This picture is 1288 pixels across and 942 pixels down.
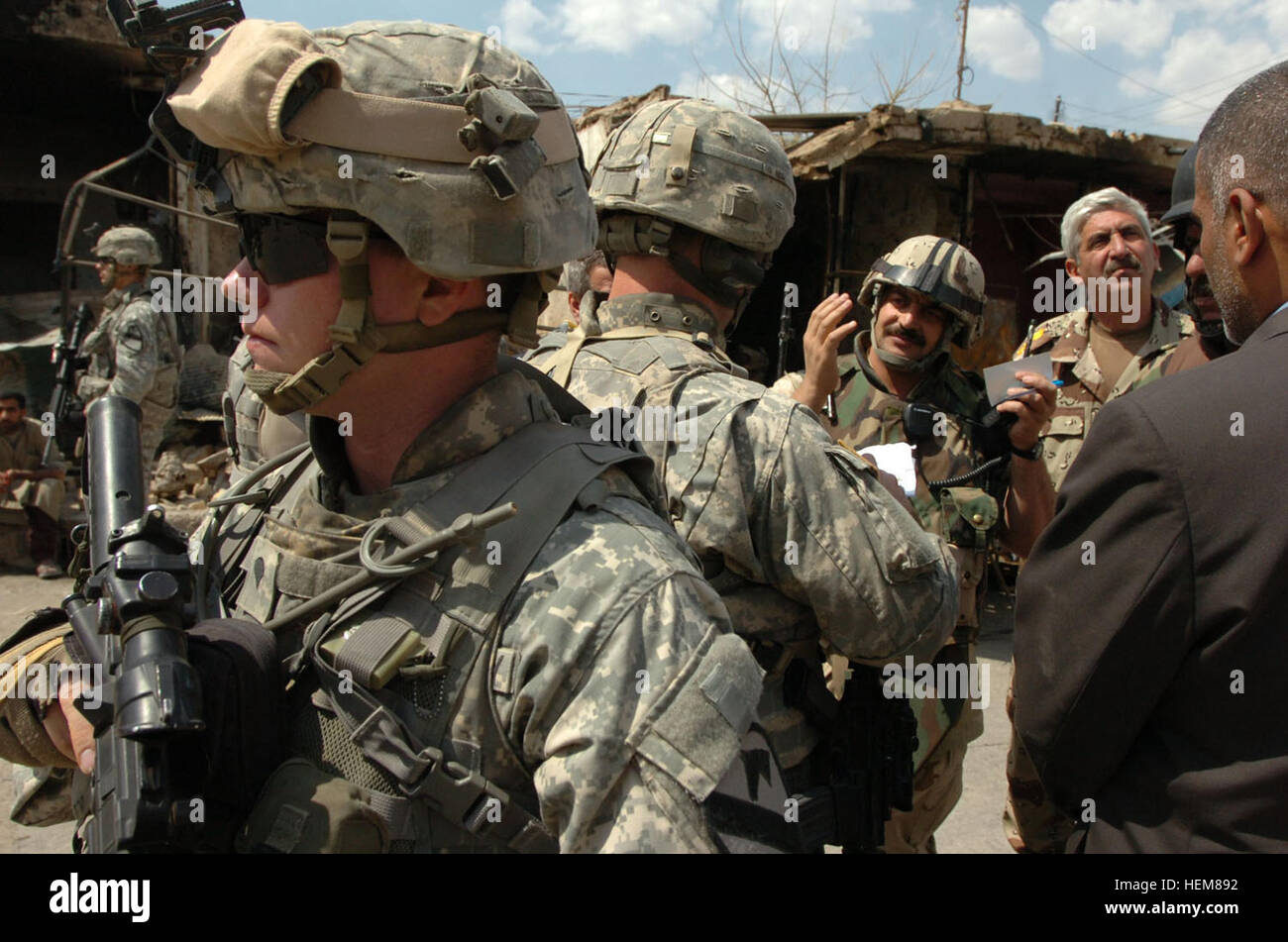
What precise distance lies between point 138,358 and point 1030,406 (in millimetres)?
7264

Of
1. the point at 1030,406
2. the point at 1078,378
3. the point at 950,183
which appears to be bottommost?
the point at 1030,406

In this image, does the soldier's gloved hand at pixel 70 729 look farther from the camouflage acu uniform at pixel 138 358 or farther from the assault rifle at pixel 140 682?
the camouflage acu uniform at pixel 138 358

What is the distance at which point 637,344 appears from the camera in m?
2.68

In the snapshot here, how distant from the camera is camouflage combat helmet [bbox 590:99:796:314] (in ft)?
9.05

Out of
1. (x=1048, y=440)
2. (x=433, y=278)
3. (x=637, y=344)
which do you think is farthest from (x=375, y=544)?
(x=1048, y=440)

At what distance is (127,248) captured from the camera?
869cm

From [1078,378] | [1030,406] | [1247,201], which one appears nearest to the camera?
[1247,201]

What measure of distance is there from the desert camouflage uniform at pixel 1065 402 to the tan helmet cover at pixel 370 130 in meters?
3.17

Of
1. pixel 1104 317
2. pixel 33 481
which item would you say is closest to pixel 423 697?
pixel 1104 317

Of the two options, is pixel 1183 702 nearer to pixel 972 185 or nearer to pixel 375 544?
pixel 375 544

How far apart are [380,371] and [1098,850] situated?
1.47 metres

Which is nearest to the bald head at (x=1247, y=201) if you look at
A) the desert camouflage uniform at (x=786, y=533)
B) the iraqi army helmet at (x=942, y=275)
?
the desert camouflage uniform at (x=786, y=533)

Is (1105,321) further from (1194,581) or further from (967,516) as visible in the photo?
(1194,581)

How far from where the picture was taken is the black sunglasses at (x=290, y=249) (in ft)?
5.30
